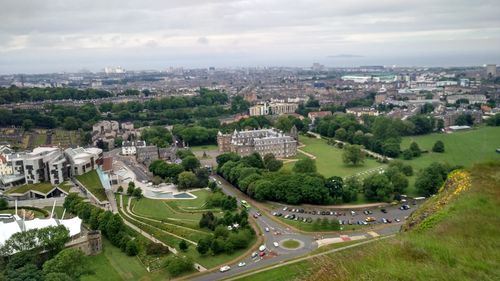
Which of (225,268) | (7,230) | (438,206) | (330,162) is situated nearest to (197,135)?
(330,162)

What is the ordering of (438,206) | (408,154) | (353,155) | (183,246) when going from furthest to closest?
(408,154)
(353,155)
(183,246)
(438,206)

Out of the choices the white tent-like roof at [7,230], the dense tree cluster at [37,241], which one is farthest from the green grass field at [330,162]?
the white tent-like roof at [7,230]

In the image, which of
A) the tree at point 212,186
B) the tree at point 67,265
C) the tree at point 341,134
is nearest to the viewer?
the tree at point 67,265

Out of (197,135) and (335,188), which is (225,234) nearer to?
(335,188)

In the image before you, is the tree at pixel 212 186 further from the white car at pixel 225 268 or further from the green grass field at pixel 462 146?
the green grass field at pixel 462 146

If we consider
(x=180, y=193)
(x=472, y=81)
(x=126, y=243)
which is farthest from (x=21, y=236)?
(x=472, y=81)

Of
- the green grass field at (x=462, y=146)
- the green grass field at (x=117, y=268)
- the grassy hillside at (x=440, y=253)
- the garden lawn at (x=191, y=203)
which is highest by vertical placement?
the grassy hillside at (x=440, y=253)

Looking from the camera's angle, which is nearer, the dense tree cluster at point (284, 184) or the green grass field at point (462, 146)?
the dense tree cluster at point (284, 184)
